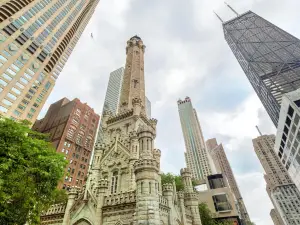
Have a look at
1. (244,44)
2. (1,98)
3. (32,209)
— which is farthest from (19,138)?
(244,44)

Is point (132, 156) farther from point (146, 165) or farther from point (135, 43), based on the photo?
point (135, 43)

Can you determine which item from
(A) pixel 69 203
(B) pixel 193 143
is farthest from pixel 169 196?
(B) pixel 193 143

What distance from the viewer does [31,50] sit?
64125 mm

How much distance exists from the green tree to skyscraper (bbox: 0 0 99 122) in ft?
148

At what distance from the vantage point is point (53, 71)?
7394 cm

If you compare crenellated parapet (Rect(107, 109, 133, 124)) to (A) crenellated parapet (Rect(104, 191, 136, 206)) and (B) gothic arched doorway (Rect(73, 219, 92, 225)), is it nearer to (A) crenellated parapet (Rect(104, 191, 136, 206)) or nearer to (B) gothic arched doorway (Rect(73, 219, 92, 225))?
(A) crenellated parapet (Rect(104, 191, 136, 206))

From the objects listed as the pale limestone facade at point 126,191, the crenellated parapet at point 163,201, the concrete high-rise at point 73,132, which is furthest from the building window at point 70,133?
the crenellated parapet at point 163,201

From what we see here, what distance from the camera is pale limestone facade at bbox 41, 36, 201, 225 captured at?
44.9 ft

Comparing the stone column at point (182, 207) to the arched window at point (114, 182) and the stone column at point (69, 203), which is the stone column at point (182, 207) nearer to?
the arched window at point (114, 182)

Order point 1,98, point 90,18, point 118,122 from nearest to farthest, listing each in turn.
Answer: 1. point 118,122
2. point 1,98
3. point 90,18

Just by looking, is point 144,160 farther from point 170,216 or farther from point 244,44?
point 244,44

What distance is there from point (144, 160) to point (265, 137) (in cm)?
17563

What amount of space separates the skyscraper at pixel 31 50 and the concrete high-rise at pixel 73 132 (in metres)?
12.0

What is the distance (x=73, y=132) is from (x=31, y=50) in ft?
109
